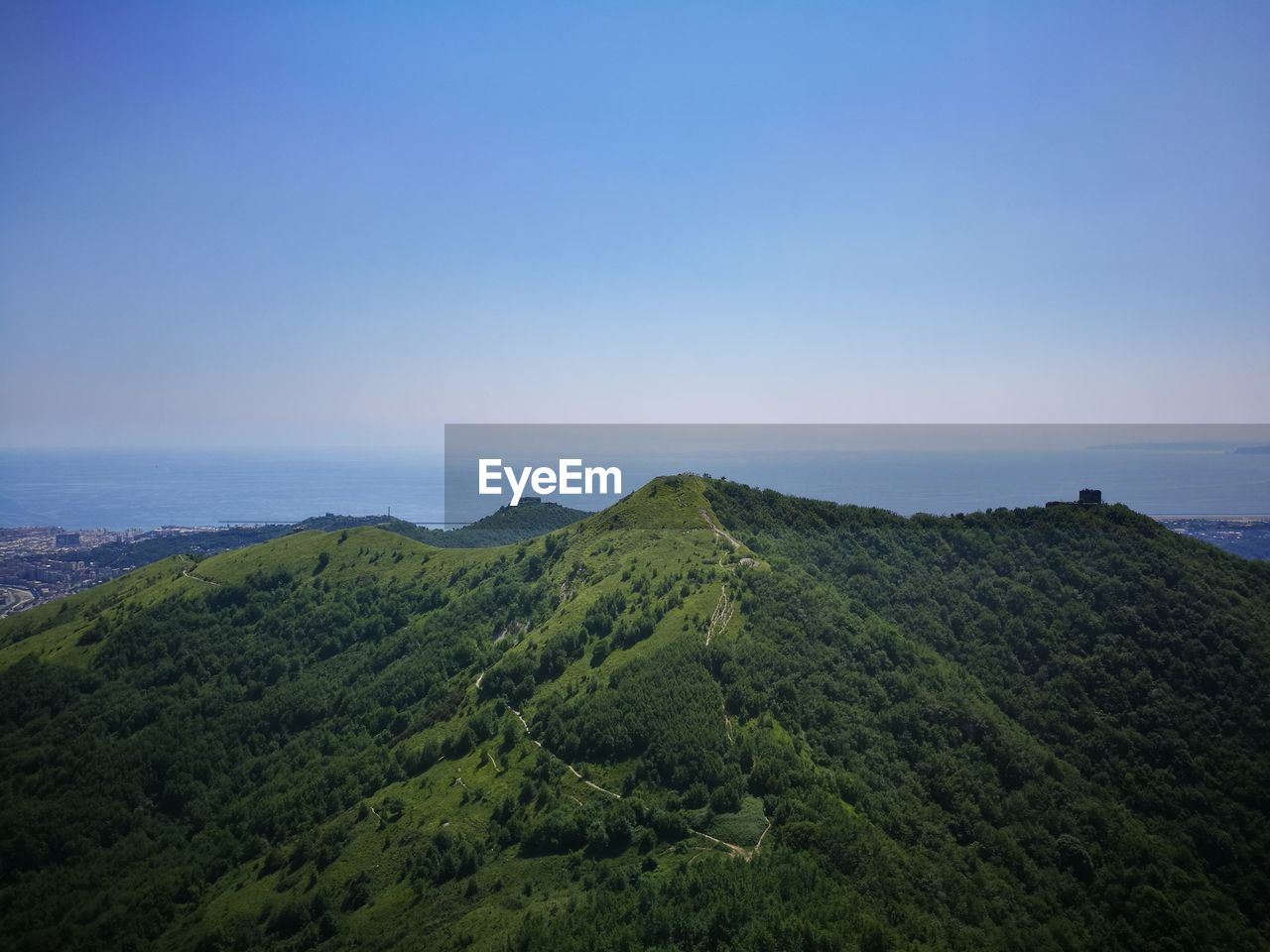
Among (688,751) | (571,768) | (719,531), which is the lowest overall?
(571,768)

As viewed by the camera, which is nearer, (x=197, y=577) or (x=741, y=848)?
(x=741, y=848)

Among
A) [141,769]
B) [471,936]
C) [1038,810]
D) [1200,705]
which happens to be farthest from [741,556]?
[141,769]

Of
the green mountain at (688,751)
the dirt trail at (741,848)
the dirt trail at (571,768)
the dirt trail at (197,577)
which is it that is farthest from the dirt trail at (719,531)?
the dirt trail at (197,577)

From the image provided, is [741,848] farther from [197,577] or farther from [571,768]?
[197,577]

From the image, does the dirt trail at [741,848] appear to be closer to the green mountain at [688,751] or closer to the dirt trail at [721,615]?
the green mountain at [688,751]

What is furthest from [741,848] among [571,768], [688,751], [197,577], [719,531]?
[197,577]

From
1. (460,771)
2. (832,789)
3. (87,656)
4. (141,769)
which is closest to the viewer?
(832,789)

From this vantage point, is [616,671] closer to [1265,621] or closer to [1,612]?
[1265,621]

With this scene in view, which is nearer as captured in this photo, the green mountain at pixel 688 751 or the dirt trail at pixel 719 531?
the green mountain at pixel 688 751

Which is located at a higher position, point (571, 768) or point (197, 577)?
point (197, 577)
